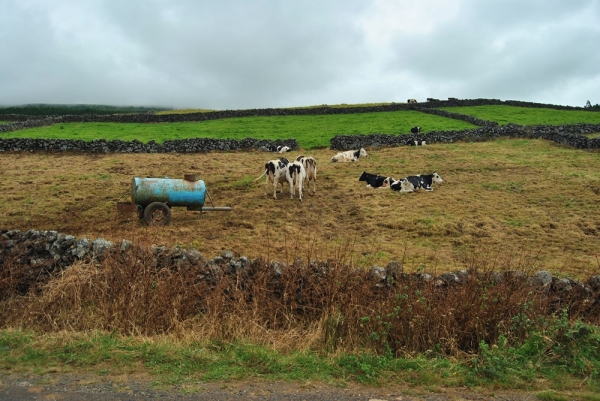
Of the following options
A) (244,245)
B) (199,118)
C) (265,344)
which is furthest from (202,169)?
(199,118)

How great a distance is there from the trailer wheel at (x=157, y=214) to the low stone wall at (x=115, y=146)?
1748 cm

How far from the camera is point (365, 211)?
634 inches

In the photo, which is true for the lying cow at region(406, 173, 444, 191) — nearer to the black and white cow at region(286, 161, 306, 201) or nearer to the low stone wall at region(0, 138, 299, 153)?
the black and white cow at region(286, 161, 306, 201)

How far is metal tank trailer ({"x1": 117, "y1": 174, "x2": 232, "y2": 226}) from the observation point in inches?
549

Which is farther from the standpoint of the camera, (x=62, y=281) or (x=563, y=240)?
(x=563, y=240)

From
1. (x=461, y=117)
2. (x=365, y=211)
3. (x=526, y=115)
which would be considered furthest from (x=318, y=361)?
(x=526, y=115)

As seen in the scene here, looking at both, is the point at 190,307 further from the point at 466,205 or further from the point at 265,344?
the point at 466,205

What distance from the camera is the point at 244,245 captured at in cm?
1199

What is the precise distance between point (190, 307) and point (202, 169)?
16665 millimetres

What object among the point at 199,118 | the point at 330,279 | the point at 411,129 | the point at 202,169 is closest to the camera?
the point at 330,279

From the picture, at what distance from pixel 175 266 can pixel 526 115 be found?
46373 millimetres

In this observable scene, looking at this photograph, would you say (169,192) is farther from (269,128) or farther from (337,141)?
(269,128)

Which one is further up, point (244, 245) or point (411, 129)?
point (411, 129)

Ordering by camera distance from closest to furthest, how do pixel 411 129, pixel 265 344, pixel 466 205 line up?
pixel 265 344 → pixel 466 205 → pixel 411 129
